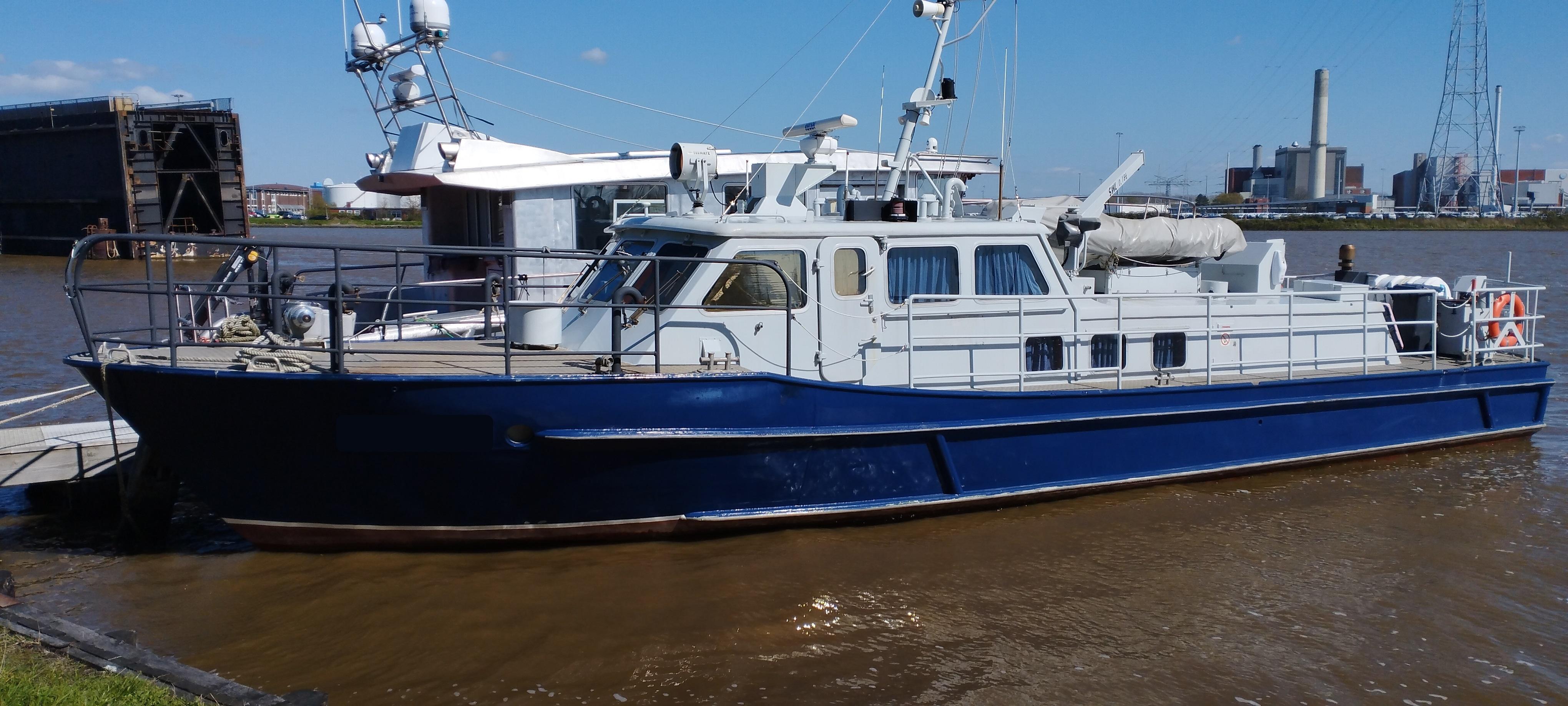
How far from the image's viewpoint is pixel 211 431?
20.9ft

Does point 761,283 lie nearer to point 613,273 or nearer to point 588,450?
point 613,273

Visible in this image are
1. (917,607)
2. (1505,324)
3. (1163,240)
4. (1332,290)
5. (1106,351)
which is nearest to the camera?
(917,607)

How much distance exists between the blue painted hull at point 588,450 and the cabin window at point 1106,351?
1.67 feet

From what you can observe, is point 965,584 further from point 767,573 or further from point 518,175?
point 518,175

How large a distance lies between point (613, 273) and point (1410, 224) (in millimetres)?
73065

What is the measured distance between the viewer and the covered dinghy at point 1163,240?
992 centimetres

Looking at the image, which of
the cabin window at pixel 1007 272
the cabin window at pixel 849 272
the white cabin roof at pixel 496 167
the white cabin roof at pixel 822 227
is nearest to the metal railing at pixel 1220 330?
the cabin window at pixel 1007 272

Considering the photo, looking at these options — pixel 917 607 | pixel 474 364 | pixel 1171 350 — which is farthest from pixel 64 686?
pixel 1171 350

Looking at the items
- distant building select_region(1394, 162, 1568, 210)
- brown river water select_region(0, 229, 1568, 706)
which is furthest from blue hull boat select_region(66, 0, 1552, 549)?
distant building select_region(1394, 162, 1568, 210)

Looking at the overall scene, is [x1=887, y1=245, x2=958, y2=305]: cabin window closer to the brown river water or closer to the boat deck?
the boat deck

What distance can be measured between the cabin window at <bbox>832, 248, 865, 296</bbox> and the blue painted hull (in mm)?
873

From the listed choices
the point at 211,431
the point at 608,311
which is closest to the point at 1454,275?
the point at 608,311

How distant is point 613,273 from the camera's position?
788cm

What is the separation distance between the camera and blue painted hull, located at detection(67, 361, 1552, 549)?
6.27m
